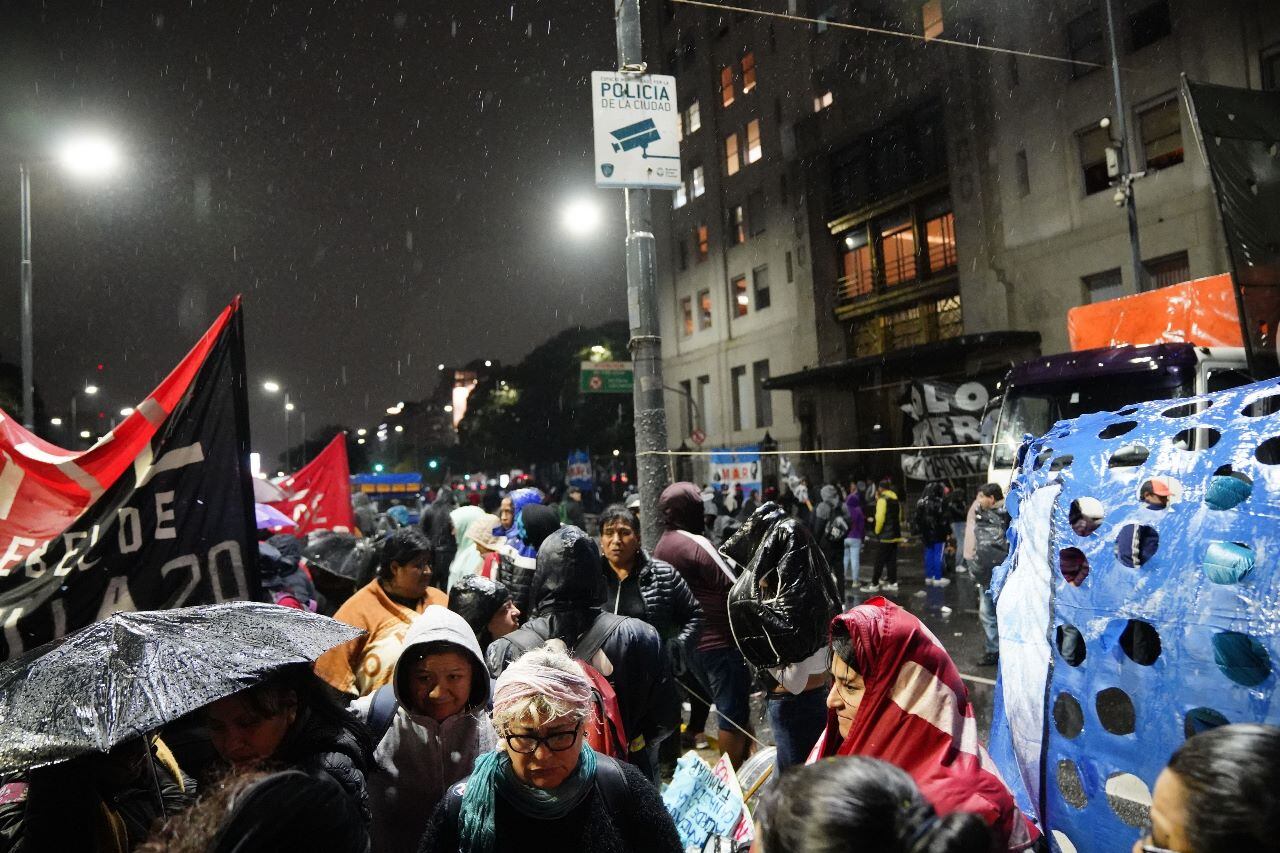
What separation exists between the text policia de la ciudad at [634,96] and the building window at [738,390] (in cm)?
2964

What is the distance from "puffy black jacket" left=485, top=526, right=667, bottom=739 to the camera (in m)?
3.73

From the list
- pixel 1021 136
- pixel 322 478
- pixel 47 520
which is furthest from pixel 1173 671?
pixel 1021 136

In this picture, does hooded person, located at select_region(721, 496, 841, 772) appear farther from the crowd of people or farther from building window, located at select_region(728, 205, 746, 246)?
building window, located at select_region(728, 205, 746, 246)

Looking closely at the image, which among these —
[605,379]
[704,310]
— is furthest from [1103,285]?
[704,310]

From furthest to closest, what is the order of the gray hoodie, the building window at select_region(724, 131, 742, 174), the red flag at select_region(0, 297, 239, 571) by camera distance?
the building window at select_region(724, 131, 742, 174), the red flag at select_region(0, 297, 239, 571), the gray hoodie

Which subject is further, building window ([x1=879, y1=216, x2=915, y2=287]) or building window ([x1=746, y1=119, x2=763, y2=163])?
building window ([x1=746, y1=119, x2=763, y2=163])

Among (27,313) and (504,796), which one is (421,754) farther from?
(27,313)

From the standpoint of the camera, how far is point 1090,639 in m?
3.01

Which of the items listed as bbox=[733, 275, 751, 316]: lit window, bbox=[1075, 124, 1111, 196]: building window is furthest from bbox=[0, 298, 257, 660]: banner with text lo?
bbox=[733, 275, 751, 316]: lit window

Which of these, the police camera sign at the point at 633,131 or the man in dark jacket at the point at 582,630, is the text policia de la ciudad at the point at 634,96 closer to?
the police camera sign at the point at 633,131

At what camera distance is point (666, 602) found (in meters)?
5.05

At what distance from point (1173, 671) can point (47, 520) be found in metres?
4.92

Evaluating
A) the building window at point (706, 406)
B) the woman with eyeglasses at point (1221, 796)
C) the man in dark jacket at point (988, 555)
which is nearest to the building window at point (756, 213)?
the building window at point (706, 406)

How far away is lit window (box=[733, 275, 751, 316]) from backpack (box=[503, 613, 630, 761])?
112 feet
